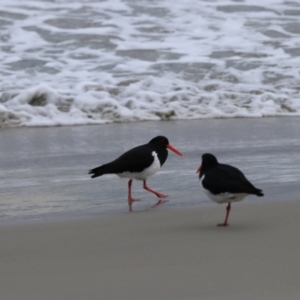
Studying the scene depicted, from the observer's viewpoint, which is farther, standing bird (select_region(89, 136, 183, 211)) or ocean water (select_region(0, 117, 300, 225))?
standing bird (select_region(89, 136, 183, 211))

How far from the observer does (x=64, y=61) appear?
482 inches

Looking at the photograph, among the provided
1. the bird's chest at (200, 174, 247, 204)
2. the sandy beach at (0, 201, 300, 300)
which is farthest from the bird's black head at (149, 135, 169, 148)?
the bird's chest at (200, 174, 247, 204)

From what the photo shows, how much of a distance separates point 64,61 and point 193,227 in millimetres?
8407

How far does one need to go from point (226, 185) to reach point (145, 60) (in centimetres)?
841

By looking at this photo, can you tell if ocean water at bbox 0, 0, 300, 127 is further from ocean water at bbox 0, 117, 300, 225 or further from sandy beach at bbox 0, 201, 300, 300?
sandy beach at bbox 0, 201, 300, 300

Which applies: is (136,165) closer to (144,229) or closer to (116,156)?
(144,229)

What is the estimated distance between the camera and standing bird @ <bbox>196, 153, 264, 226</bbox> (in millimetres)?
4184

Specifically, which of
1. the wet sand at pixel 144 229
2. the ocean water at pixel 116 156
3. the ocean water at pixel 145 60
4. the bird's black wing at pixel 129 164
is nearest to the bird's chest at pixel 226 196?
the wet sand at pixel 144 229

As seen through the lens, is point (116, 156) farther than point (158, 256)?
Yes

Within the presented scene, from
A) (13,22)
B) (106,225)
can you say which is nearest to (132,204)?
(106,225)

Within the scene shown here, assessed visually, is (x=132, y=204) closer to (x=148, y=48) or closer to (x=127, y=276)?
(x=127, y=276)

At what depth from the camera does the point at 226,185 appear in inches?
167

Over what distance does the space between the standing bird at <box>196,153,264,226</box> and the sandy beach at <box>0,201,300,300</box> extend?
0.61ft

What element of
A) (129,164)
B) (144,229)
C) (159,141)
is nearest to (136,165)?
(129,164)
